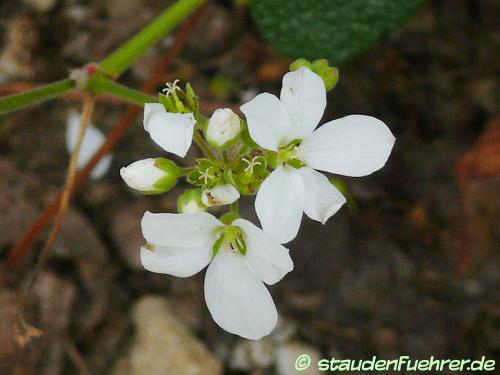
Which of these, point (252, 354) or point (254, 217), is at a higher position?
point (254, 217)

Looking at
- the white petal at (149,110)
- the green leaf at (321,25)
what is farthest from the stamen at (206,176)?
the green leaf at (321,25)

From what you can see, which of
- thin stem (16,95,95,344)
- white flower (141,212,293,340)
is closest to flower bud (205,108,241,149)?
white flower (141,212,293,340)

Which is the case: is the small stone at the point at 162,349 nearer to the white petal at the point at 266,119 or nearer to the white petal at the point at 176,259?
the white petal at the point at 176,259

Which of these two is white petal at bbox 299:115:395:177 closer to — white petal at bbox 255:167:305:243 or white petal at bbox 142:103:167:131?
white petal at bbox 255:167:305:243

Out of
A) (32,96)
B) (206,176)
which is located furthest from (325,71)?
(32,96)

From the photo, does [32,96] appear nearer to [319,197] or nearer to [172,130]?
[172,130]

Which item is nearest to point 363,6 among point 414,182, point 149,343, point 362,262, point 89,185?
point 414,182

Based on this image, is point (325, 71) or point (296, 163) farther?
point (325, 71)
